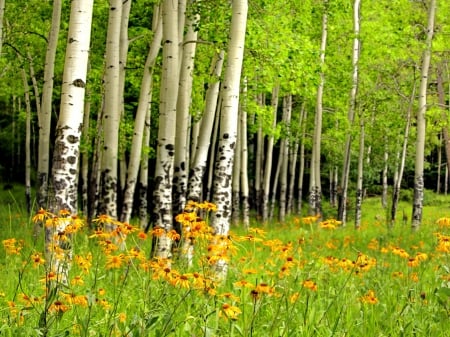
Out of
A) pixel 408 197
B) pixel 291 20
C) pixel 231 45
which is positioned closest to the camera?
pixel 231 45

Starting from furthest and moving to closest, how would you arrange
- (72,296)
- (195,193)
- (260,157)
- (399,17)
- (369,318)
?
1. (260,157)
2. (399,17)
3. (195,193)
4. (369,318)
5. (72,296)

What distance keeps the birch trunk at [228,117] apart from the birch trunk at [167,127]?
2.27ft

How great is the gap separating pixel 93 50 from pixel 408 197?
28924 mm

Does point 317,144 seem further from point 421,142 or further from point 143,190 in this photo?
point 143,190

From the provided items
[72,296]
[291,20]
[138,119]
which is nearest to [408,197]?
[291,20]

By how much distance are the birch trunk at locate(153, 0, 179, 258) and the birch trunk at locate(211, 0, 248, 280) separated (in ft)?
2.27

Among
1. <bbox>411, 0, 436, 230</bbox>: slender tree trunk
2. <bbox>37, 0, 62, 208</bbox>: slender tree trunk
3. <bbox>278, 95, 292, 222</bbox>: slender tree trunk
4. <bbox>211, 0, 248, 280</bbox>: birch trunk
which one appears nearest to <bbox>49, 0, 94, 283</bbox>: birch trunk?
<bbox>211, 0, 248, 280</bbox>: birch trunk

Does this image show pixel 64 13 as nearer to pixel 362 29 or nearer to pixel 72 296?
pixel 362 29

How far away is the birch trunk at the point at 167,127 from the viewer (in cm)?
769

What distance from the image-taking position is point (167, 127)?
25.3 ft

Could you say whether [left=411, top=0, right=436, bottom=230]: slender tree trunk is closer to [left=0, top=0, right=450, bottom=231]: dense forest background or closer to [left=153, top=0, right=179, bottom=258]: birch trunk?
[left=0, top=0, right=450, bottom=231]: dense forest background

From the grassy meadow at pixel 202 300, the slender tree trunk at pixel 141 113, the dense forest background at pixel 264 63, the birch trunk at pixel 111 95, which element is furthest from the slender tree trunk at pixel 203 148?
the grassy meadow at pixel 202 300

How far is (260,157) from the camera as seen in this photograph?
22875mm

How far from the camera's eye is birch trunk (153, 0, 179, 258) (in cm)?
769
